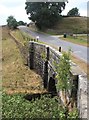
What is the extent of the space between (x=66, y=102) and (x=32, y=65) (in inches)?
605

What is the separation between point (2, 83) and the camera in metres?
22.8

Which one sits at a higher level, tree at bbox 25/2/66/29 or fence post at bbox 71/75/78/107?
tree at bbox 25/2/66/29

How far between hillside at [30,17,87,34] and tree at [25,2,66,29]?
5.37ft

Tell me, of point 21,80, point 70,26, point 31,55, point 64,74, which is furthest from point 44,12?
point 64,74

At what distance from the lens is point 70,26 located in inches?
2955

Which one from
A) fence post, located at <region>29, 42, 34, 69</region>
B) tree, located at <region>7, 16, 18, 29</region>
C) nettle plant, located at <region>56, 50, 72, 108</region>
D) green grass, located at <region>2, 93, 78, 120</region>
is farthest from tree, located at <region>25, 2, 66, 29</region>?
nettle plant, located at <region>56, 50, 72, 108</region>

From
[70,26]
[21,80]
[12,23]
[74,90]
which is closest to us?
[74,90]

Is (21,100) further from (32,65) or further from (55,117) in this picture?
(32,65)

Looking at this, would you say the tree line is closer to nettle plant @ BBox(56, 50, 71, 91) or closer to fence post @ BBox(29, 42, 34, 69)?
fence post @ BBox(29, 42, 34, 69)

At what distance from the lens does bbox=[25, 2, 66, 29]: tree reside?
6791 centimetres

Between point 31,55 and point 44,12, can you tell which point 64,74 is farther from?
point 44,12

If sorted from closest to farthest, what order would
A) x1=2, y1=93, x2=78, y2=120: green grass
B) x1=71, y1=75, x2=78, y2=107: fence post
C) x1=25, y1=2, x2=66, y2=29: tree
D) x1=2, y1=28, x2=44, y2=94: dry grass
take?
1. x1=71, y1=75, x2=78, y2=107: fence post
2. x1=2, y1=93, x2=78, y2=120: green grass
3. x1=2, y1=28, x2=44, y2=94: dry grass
4. x1=25, y1=2, x2=66, y2=29: tree

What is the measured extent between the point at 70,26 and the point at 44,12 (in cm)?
980

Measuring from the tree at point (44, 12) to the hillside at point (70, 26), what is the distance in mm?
1636
